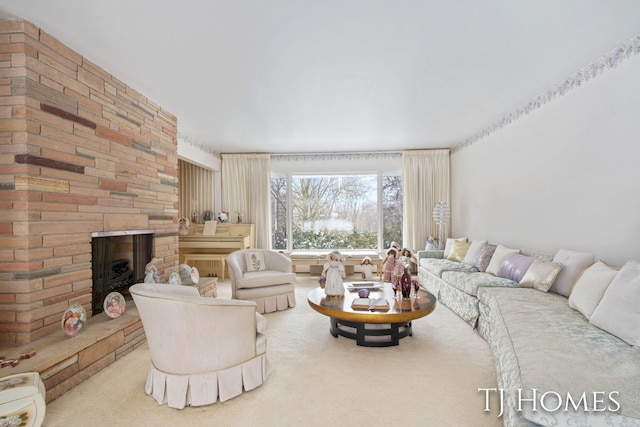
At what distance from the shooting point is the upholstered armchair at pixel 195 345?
2049 mm

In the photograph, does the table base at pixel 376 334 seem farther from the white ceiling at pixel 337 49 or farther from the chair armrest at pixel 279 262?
the white ceiling at pixel 337 49

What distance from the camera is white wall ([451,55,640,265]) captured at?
271cm

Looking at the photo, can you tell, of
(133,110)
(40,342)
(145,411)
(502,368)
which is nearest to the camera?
(502,368)

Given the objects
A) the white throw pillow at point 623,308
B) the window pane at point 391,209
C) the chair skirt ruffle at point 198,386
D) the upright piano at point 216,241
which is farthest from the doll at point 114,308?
the window pane at point 391,209

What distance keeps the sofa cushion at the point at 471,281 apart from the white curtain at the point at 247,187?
3.85 m

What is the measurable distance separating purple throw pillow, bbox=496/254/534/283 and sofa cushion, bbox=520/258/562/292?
0.43 ft

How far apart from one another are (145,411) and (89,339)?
794 mm

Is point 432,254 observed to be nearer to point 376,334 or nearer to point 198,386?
point 376,334

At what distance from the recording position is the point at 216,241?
6117 millimetres

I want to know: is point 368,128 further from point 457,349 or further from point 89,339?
point 89,339

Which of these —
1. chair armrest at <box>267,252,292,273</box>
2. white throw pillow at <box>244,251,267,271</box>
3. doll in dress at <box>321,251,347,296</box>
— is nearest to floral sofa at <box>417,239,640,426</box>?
doll in dress at <box>321,251,347,296</box>

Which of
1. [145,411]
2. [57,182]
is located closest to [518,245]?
[145,411]

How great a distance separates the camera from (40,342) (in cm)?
230

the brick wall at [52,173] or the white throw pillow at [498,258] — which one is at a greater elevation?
the brick wall at [52,173]
